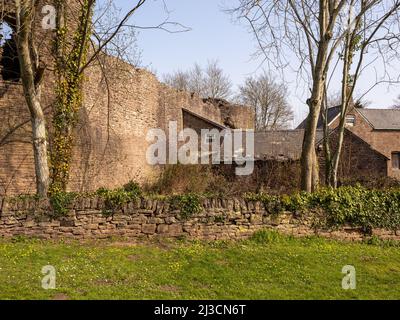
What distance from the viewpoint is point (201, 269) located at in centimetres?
785

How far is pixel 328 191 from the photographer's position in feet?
36.2

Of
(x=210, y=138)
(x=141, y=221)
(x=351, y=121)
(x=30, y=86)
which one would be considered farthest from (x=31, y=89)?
(x=351, y=121)

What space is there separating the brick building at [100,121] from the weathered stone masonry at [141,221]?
3.20 m

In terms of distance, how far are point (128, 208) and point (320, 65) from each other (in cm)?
640

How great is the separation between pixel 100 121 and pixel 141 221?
22.6ft

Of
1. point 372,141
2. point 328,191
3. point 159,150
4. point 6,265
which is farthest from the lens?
point 372,141

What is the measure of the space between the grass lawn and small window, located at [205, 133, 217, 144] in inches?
607

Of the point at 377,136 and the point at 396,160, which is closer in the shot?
the point at 396,160

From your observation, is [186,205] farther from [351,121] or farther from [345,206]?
[351,121]

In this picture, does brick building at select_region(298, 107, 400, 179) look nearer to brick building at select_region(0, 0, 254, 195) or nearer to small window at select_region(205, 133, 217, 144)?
small window at select_region(205, 133, 217, 144)

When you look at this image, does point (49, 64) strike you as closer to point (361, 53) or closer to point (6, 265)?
point (6, 265)

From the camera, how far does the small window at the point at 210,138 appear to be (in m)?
25.2
